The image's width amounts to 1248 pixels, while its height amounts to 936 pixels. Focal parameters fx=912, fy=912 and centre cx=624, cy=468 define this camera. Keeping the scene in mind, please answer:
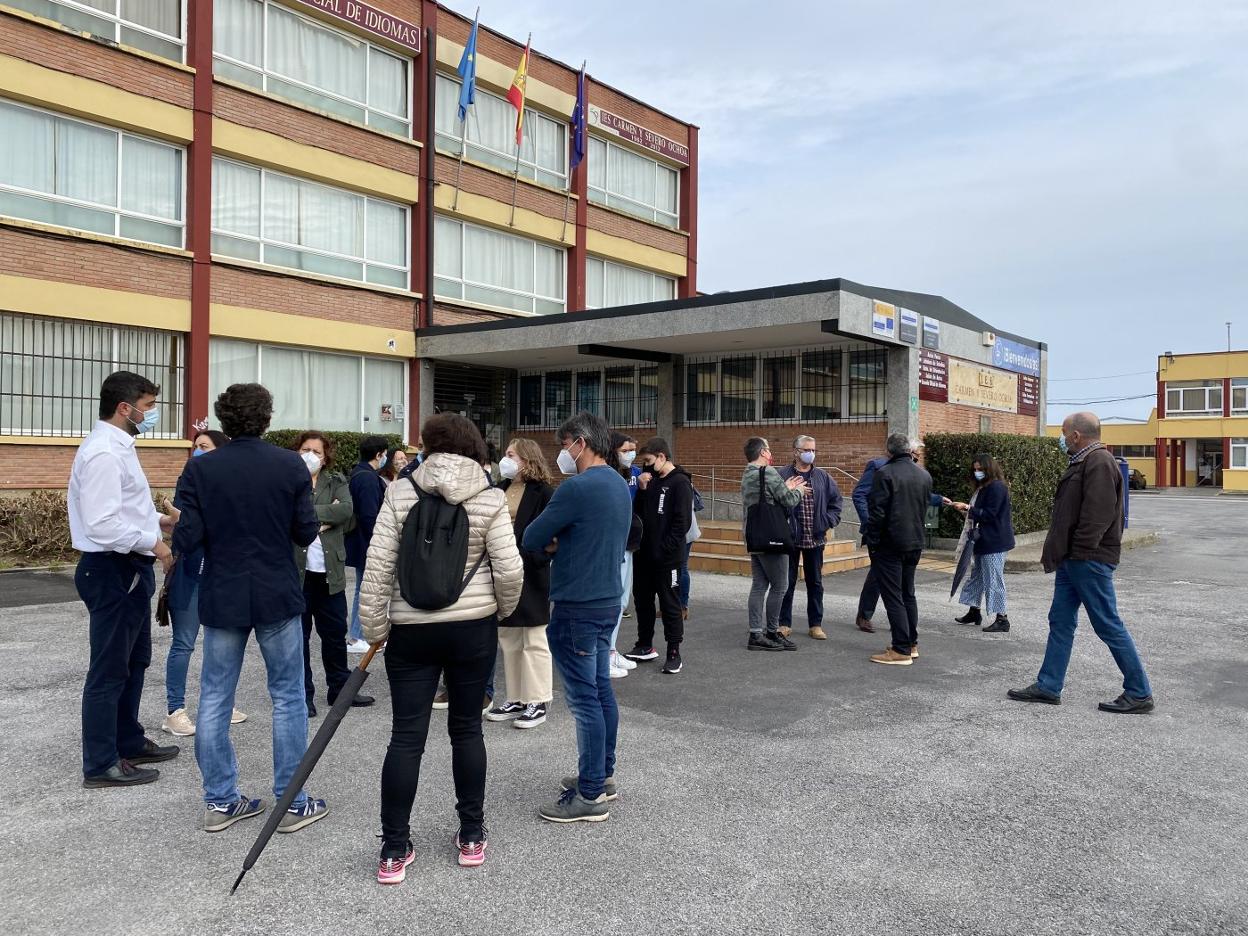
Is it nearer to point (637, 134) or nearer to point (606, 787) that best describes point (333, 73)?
point (637, 134)

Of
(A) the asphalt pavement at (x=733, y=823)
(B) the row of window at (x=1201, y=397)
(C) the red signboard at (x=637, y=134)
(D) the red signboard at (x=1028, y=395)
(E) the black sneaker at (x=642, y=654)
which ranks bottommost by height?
(A) the asphalt pavement at (x=733, y=823)

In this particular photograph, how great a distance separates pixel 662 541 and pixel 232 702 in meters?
3.76

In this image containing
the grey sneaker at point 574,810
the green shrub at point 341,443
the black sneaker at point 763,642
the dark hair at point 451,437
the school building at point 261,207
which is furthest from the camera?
the green shrub at point 341,443

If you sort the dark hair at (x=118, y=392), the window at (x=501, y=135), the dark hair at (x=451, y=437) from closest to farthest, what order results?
the dark hair at (x=451, y=437) < the dark hair at (x=118, y=392) < the window at (x=501, y=135)

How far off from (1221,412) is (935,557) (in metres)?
44.9

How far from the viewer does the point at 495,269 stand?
2189 cm

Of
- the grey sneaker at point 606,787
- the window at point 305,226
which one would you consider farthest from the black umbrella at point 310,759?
the window at point 305,226

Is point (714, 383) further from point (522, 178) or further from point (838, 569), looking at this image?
point (522, 178)

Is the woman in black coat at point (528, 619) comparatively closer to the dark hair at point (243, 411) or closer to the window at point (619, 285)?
the dark hair at point (243, 411)

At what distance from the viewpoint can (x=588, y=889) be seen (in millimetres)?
3463

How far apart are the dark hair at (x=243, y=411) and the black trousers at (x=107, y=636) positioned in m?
1.03

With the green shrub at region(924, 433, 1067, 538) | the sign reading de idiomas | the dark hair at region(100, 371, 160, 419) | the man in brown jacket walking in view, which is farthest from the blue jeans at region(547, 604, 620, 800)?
the sign reading de idiomas

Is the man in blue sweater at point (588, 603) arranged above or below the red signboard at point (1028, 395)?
A: below

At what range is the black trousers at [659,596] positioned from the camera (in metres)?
7.01
